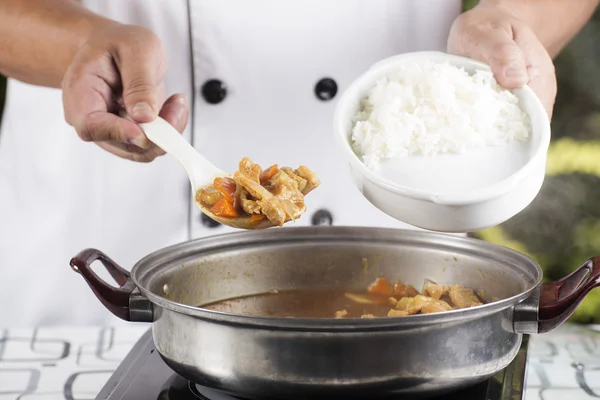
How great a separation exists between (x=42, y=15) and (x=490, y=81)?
1020 millimetres

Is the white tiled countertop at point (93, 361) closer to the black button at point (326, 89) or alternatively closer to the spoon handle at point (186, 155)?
the spoon handle at point (186, 155)

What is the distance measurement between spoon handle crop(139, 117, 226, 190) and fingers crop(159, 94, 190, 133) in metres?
0.17

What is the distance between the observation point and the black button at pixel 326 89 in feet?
5.78

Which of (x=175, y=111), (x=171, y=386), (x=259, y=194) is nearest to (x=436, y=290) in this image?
(x=259, y=194)

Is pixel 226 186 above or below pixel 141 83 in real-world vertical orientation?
below

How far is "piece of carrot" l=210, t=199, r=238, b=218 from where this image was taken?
48.7 inches

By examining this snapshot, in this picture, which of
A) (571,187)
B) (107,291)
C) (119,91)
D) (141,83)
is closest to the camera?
(107,291)

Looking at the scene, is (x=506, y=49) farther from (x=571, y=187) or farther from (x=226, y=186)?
(x=571, y=187)

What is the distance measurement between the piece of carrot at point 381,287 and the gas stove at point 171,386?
1.09ft

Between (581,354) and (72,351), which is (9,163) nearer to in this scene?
(72,351)

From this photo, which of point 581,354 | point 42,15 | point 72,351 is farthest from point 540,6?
point 72,351

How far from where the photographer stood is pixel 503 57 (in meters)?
1.30

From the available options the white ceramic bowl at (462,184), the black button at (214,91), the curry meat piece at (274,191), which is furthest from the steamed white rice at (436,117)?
the black button at (214,91)

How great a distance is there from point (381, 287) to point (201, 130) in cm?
62
